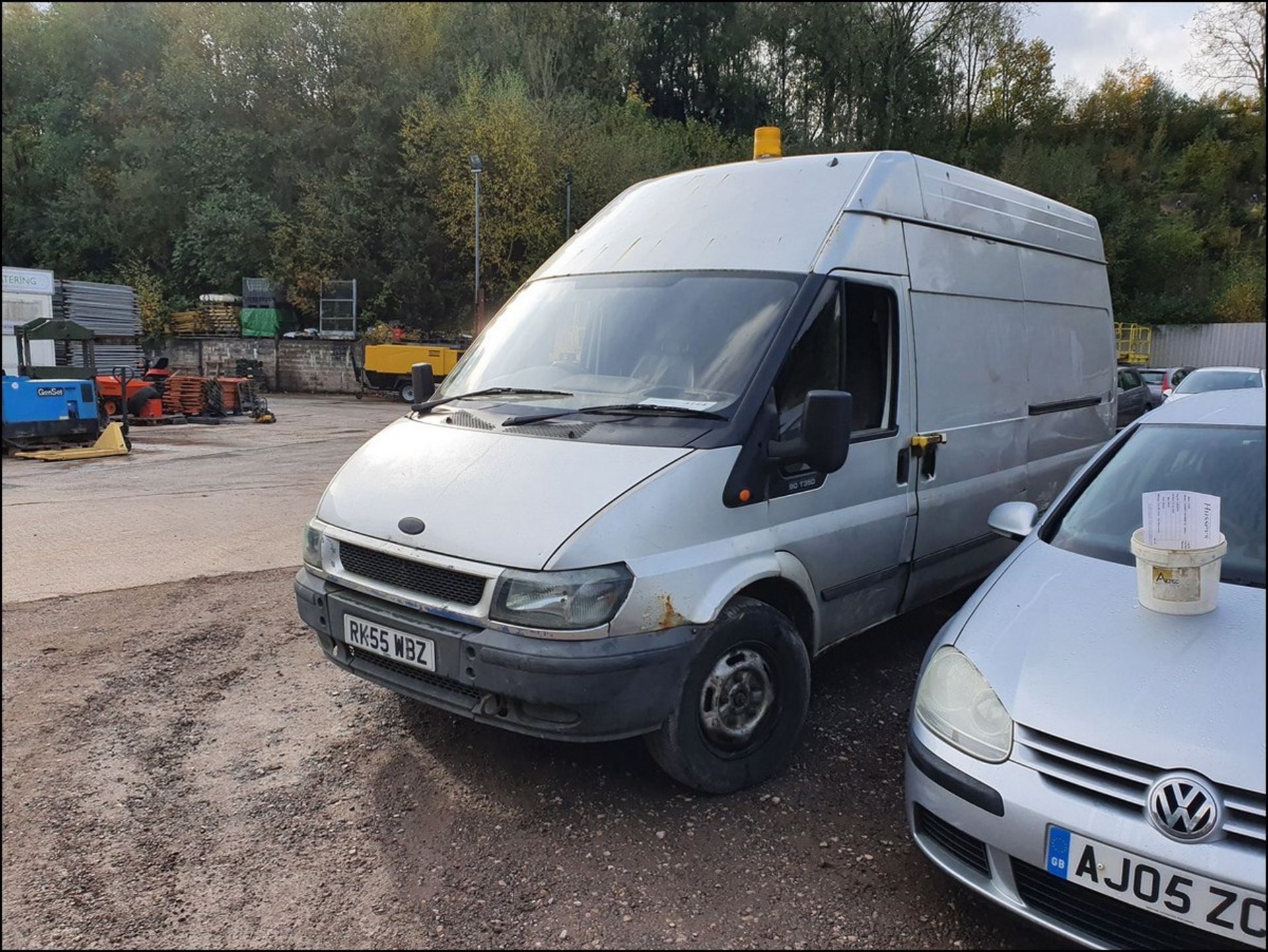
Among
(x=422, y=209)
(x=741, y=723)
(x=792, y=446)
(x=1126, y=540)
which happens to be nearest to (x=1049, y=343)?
(x=1126, y=540)

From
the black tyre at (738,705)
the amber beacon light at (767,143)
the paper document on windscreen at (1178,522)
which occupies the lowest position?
the black tyre at (738,705)

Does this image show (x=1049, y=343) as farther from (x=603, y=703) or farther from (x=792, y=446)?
(x=603, y=703)

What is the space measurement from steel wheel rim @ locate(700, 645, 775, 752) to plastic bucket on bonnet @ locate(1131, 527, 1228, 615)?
1.30 meters

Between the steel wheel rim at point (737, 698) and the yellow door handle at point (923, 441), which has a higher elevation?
the yellow door handle at point (923, 441)

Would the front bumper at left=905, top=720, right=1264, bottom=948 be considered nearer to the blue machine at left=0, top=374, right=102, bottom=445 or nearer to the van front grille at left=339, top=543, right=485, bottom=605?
the van front grille at left=339, top=543, right=485, bottom=605

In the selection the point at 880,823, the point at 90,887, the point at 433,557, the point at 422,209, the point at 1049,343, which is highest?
the point at 422,209

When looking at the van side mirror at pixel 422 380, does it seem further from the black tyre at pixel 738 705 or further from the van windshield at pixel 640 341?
the black tyre at pixel 738 705

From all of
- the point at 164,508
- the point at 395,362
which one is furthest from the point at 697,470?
A: the point at 395,362

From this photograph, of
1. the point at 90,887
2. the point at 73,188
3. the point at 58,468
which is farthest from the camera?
the point at 58,468

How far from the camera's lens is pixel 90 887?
223 centimetres

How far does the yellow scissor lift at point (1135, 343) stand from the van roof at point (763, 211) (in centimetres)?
2368

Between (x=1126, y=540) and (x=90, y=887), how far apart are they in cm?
339

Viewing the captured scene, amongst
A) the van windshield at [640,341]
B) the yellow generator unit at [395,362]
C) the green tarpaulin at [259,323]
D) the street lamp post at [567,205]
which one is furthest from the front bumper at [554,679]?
the green tarpaulin at [259,323]

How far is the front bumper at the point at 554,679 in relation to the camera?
2773mm
